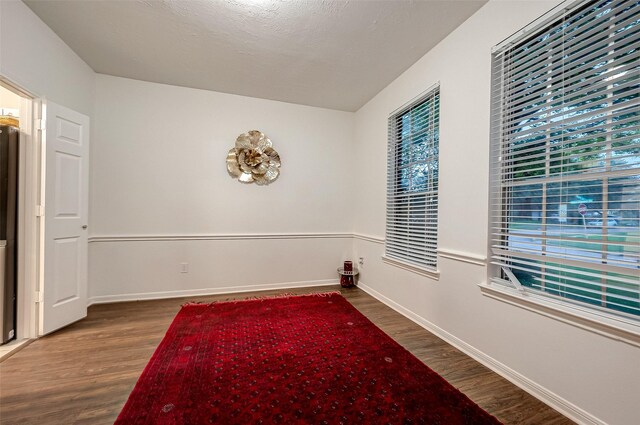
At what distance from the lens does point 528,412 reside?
1537 millimetres

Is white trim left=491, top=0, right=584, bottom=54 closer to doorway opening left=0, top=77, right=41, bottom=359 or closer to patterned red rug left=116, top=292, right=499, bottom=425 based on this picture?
patterned red rug left=116, top=292, right=499, bottom=425

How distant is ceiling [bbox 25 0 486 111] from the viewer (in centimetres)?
210

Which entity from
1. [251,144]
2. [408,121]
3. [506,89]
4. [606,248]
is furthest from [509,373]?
[251,144]

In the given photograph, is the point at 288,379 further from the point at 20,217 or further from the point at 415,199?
the point at 20,217

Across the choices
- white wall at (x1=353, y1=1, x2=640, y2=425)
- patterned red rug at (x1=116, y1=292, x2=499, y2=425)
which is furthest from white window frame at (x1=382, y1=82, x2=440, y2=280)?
patterned red rug at (x1=116, y1=292, x2=499, y2=425)

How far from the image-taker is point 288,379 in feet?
5.94

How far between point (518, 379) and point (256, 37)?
3.46 m

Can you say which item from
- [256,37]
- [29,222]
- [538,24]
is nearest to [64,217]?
[29,222]

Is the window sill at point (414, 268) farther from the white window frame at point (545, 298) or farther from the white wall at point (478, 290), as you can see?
the white window frame at point (545, 298)

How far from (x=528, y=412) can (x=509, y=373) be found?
305mm

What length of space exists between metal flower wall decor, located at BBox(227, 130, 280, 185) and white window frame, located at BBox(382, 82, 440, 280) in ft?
5.57

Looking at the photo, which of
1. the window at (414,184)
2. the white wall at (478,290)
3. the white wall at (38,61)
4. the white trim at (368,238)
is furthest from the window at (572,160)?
the white wall at (38,61)

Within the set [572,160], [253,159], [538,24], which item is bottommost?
[572,160]

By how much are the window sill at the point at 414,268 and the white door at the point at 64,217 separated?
3434 mm
